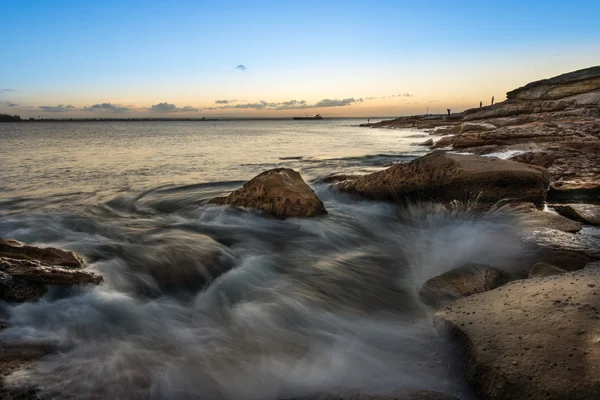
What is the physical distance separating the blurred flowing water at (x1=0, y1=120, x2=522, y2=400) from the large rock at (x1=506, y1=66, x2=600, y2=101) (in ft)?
157

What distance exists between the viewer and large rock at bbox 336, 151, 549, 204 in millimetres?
6836

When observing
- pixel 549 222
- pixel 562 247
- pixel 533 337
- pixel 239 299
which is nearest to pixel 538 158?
pixel 549 222

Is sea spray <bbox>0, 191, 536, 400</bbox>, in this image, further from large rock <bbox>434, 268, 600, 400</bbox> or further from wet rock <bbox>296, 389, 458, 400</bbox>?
large rock <bbox>434, 268, 600, 400</bbox>

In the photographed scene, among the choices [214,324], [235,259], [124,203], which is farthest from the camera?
[124,203]

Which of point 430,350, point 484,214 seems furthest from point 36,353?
point 484,214

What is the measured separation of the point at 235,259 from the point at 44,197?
689 cm

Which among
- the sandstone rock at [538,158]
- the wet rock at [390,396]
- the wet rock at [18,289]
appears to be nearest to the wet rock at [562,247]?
the wet rock at [390,396]

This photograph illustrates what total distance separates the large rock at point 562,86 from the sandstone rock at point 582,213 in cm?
4511

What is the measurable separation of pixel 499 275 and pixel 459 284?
25.3 inches

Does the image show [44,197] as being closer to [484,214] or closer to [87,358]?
[87,358]

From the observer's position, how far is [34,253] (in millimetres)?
4062

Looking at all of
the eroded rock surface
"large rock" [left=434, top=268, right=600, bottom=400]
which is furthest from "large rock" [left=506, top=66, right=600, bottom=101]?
"large rock" [left=434, top=268, right=600, bottom=400]

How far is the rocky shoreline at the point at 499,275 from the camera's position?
2271 millimetres

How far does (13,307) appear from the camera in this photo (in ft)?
11.1
